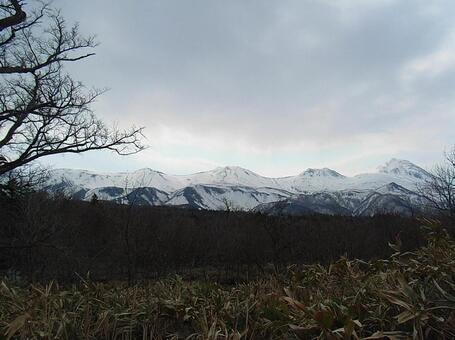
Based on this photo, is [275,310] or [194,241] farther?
[194,241]

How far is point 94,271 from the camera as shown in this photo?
1316 inches

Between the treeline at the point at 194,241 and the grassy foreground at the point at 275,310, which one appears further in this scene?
the treeline at the point at 194,241

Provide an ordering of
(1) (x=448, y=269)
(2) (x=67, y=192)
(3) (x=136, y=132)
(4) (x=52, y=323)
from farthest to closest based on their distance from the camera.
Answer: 1. (2) (x=67, y=192)
2. (3) (x=136, y=132)
3. (1) (x=448, y=269)
4. (4) (x=52, y=323)

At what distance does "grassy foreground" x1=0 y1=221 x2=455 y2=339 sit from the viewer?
212 centimetres

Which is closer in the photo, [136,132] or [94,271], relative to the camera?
[136,132]

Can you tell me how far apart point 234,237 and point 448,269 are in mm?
38443

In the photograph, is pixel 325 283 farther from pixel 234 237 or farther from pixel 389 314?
pixel 234 237

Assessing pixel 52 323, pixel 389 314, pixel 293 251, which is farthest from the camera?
pixel 293 251

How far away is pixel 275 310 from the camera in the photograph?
2.80m

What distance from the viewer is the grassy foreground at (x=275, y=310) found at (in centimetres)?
212

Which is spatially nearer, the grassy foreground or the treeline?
the grassy foreground

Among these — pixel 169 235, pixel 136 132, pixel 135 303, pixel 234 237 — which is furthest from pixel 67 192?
pixel 135 303

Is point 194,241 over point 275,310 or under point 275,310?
under

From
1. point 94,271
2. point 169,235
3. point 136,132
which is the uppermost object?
point 136,132
